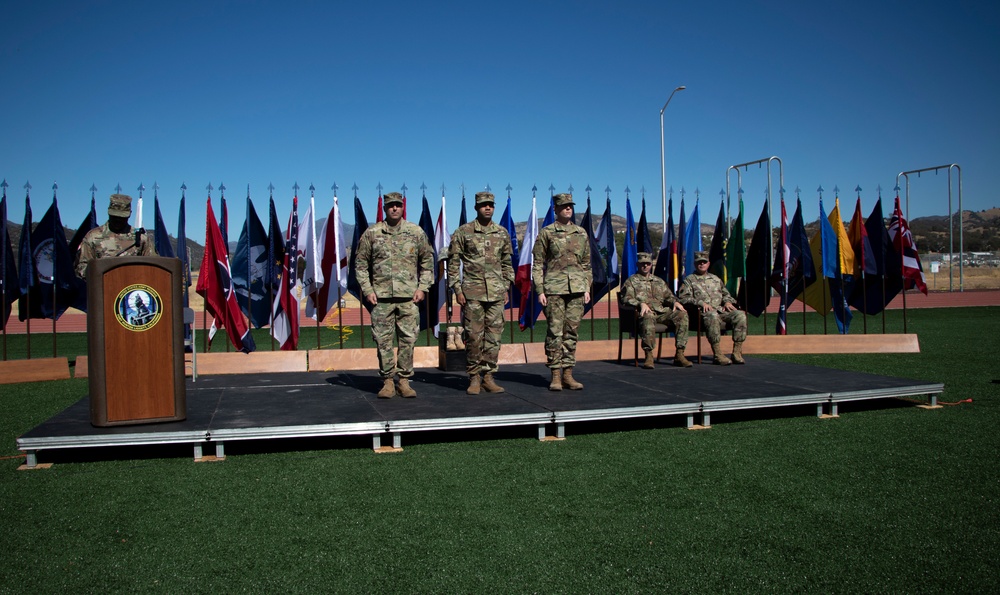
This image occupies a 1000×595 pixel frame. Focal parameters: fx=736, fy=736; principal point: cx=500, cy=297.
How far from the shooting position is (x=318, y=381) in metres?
8.53

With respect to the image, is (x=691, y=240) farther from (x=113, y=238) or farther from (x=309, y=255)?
(x=113, y=238)

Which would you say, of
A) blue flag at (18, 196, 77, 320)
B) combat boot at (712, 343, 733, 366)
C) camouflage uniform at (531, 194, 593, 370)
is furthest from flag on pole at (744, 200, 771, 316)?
blue flag at (18, 196, 77, 320)

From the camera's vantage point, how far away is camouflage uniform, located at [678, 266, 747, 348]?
995cm

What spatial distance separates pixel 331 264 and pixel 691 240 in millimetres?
6727

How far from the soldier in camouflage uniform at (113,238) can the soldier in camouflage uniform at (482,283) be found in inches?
116

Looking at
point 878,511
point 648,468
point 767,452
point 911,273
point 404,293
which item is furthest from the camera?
point 911,273

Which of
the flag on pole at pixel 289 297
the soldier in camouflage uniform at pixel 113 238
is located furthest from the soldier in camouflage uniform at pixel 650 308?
the soldier in camouflage uniform at pixel 113 238

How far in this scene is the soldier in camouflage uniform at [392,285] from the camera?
721 cm

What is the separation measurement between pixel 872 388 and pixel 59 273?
1123 cm

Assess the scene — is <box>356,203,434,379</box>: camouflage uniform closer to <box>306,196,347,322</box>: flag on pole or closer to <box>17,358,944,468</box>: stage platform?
<box>17,358,944,468</box>: stage platform

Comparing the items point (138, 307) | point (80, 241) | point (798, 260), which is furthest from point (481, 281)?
point (798, 260)

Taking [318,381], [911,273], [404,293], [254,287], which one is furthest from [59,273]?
[911,273]

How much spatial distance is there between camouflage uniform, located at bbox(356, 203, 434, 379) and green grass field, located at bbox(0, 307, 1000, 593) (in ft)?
3.47

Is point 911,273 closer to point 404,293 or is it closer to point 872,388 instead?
point 872,388
